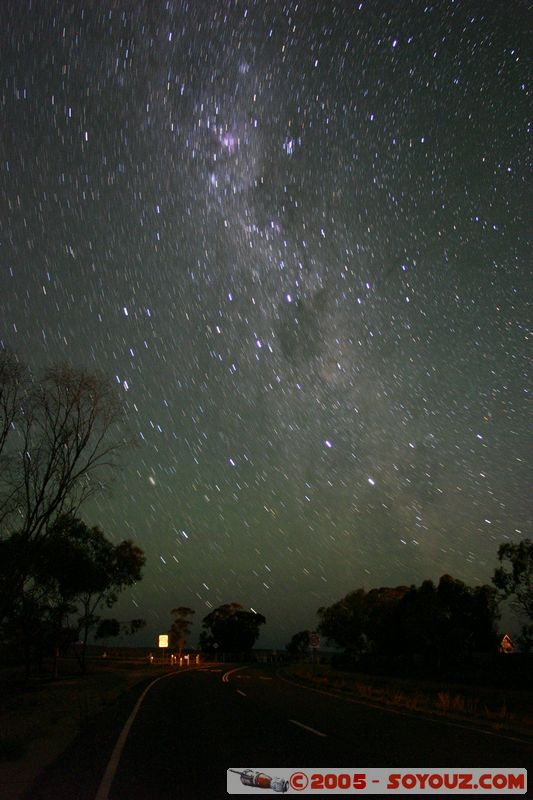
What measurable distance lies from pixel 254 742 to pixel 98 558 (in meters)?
30.6

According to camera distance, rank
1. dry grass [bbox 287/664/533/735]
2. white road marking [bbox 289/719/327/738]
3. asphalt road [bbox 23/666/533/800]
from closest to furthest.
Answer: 1. asphalt road [bbox 23/666/533/800]
2. white road marking [bbox 289/719/327/738]
3. dry grass [bbox 287/664/533/735]

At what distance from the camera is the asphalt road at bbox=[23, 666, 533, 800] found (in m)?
8.44

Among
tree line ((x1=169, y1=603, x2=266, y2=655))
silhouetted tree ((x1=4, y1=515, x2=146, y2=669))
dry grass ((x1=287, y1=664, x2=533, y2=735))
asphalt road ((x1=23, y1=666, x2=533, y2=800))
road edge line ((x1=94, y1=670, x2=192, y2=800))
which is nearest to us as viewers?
road edge line ((x1=94, y1=670, x2=192, y2=800))

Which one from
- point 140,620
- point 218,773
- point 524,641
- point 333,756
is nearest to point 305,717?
point 333,756

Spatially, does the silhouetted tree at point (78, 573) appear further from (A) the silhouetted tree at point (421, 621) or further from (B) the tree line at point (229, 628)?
(B) the tree line at point (229, 628)

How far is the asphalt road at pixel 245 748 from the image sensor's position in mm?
8438

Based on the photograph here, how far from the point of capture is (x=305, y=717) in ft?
51.0

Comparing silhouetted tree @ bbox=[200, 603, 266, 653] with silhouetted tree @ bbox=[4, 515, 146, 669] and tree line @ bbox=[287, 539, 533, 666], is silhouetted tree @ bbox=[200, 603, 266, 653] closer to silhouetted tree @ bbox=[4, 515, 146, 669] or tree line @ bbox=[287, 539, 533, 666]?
tree line @ bbox=[287, 539, 533, 666]

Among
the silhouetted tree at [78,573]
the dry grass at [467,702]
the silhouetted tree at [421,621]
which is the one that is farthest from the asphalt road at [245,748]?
the silhouetted tree at [421,621]

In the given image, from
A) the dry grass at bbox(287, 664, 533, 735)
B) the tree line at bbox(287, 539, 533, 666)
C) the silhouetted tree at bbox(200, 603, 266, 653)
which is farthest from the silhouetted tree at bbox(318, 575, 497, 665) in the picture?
the silhouetted tree at bbox(200, 603, 266, 653)

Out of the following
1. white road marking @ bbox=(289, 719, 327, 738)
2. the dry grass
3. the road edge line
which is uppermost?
the dry grass

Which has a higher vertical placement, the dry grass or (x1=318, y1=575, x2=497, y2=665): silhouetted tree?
(x1=318, y1=575, x2=497, y2=665): silhouetted tree

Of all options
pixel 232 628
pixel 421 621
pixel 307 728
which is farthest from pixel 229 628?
pixel 307 728

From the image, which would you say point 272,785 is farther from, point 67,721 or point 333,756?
point 67,721
